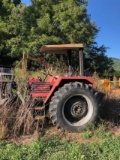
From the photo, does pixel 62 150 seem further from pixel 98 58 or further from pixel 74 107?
pixel 98 58

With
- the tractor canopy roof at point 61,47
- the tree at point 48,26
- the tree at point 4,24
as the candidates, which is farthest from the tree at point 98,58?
the tractor canopy roof at point 61,47

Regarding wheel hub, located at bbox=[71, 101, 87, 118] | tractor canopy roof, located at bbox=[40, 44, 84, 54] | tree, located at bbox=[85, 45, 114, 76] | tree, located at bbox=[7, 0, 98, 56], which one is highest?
tree, located at bbox=[7, 0, 98, 56]

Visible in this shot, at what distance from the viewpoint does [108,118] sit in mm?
7625

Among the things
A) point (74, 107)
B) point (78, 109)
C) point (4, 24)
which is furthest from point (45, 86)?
point (4, 24)

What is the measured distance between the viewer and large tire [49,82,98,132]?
670 centimetres

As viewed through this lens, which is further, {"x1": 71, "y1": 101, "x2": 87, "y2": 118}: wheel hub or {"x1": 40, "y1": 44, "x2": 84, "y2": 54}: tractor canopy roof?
{"x1": 40, "y1": 44, "x2": 84, "y2": 54}: tractor canopy roof

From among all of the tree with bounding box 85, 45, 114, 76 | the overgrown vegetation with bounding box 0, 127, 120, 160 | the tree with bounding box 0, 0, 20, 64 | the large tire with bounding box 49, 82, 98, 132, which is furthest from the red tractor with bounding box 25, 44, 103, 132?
the tree with bounding box 85, 45, 114, 76

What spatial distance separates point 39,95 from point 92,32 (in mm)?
19186

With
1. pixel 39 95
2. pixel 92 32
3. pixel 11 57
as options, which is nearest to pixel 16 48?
pixel 11 57

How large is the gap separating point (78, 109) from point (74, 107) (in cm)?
12

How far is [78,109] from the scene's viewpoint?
703 cm

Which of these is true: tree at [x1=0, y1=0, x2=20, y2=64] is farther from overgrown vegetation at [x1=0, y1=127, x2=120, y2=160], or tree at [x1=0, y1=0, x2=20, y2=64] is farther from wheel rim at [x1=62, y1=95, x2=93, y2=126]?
overgrown vegetation at [x1=0, y1=127, x2=120, y2=160]

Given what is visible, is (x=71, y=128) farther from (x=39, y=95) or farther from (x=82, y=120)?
(x=39, y=95)

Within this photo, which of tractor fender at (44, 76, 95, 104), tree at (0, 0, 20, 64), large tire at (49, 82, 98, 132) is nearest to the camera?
large tire at (49, 82, 98, 132)
